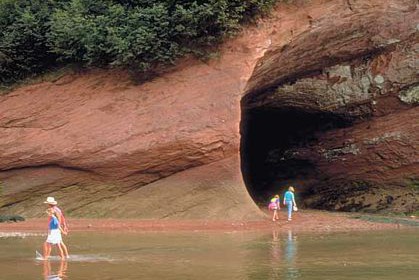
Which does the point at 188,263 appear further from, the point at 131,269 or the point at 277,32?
the point at 277,32

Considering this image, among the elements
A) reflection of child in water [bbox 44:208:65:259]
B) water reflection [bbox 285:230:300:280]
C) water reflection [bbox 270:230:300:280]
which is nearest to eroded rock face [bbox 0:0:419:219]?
water reflection [bbox 270:230:300:280]

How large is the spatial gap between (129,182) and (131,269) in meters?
10.9

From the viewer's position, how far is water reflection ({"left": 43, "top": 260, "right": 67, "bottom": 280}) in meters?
11.5

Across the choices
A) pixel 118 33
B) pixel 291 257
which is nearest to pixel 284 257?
pixel 291 257

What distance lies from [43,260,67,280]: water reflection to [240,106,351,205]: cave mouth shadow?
61.4ft

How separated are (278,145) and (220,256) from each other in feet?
68.6

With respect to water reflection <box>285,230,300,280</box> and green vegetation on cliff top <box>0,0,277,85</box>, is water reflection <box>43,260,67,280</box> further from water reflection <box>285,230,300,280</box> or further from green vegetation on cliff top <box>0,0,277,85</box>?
green vegetation on cliff top <box>0,0,277,85</box>

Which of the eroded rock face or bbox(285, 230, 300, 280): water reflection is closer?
bbox(285, 230, 300, 280): water reflection

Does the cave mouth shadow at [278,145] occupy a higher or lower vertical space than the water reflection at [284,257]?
higher

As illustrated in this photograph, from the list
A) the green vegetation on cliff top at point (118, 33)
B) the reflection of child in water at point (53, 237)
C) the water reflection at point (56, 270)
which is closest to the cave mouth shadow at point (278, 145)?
the green vegetation on cliff top at point (118, 33)

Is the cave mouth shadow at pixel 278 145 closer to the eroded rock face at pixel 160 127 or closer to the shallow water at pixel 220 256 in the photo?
the eroded rock face at pixel 160 127

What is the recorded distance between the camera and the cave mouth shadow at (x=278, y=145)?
32438mm

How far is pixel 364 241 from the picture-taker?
58.2ft

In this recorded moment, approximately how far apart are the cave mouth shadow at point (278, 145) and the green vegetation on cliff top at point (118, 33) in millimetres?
7896
